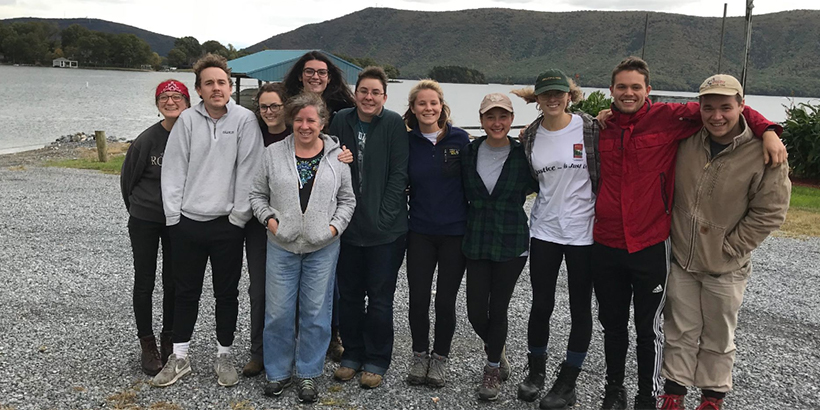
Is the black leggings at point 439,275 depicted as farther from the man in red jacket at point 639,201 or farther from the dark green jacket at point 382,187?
the man in red jacket at point 639,201

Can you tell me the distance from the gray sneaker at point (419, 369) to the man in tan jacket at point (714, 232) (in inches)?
59.0

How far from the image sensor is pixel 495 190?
3.85 metres

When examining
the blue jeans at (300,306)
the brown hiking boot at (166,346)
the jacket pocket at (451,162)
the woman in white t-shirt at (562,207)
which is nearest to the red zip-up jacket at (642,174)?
the woman in white t-shirt at (562,207)

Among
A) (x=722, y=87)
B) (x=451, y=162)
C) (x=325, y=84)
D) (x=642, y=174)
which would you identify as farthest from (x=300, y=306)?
(x=722, y=87)

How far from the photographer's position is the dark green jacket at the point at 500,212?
12.5ft

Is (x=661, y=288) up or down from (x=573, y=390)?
up

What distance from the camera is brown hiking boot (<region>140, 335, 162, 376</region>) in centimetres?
421

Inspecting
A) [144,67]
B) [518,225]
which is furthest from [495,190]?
[144,67]

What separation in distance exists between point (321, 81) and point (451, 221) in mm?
1408

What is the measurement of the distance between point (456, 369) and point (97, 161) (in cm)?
1638

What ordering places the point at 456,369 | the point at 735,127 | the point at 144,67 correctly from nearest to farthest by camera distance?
1. the point at 735,127
2. the point at 456,369
3. the point at 144,67

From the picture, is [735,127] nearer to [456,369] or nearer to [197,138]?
[456,369]

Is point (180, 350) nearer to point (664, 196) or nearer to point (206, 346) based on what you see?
point (206, 346)

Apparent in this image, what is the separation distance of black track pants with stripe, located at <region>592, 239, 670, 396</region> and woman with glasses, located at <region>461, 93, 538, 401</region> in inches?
20.4
